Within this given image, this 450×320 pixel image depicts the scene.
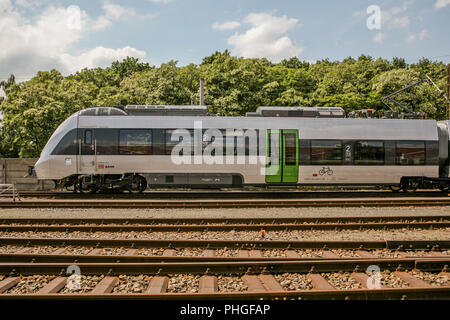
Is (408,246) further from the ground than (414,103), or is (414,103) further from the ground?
(414,103)

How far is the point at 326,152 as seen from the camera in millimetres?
13398

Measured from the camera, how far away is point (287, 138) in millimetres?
13250

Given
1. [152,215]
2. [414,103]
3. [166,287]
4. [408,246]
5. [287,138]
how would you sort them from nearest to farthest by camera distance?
[166,287] → [408,246] → [152,215] → [287,138] → [414,103]

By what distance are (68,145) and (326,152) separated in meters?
10.8

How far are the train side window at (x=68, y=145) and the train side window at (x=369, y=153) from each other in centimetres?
1182

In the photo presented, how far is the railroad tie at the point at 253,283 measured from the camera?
458 centimetres

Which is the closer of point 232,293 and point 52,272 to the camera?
point 232,293

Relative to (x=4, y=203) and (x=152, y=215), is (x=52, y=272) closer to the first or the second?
(x=152, y=215)

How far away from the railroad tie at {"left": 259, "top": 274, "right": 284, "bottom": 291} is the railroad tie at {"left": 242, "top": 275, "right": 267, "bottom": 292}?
0.06m

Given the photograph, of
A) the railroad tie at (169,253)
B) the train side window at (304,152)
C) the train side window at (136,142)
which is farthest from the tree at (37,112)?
the railroad tie at (169,253)

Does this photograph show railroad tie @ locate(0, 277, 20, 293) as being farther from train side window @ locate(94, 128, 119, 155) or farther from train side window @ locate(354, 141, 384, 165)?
train side window @ locate(354, 141, 384, 165)

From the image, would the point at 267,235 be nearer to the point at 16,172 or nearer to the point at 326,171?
the point at 326,171
